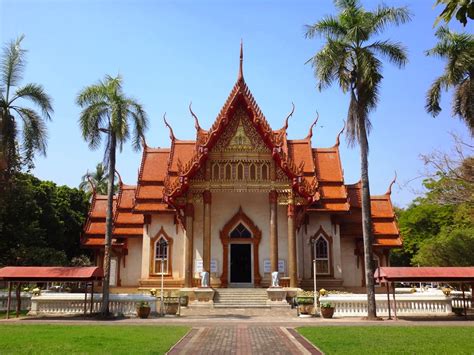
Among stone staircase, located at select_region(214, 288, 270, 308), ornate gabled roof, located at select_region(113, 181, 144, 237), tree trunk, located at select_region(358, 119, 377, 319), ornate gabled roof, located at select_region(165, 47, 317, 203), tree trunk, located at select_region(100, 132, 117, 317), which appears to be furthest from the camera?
ornate gabled roof, located at select_region(113, 181, 144, 237)

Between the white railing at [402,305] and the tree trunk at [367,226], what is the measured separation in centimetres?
153

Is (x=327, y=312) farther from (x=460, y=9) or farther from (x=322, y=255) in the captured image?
(x=460, y=9)

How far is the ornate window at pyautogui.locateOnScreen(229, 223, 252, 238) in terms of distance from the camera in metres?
24.7

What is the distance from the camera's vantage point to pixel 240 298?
22250 millimetres

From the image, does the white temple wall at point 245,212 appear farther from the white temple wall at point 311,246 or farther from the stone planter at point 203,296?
the stone planter at point 203,296

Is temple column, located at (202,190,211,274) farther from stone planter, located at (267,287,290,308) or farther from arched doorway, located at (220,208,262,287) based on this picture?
stone planter, located at (267,287,290,308)

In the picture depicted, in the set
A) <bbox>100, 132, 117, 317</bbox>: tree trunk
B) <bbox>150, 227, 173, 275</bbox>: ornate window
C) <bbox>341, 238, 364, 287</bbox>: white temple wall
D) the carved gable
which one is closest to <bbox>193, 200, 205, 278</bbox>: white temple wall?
<bbox>150, 227, 173, 275</bbox>: ornate window

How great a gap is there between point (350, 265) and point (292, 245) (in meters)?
5.88

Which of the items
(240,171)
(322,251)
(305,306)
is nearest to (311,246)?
(322,251)

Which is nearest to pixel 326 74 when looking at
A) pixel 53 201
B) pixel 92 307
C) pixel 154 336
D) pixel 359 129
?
pixel 359 129

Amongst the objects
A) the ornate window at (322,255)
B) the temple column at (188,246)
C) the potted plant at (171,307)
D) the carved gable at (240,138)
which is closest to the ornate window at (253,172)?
the carved gable at (240,138)

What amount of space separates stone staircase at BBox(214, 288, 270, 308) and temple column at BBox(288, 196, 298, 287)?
1.45 meters

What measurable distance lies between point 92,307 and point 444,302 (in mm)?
14303

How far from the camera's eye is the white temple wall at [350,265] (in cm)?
2670
